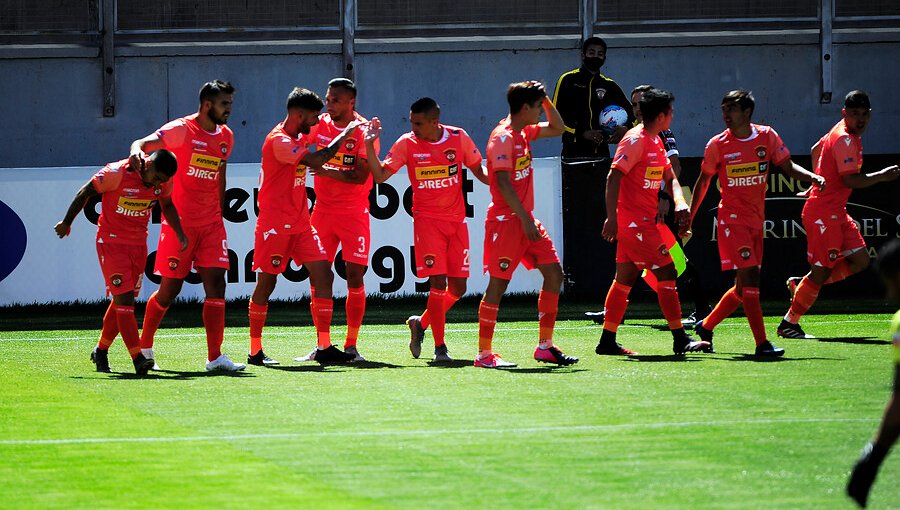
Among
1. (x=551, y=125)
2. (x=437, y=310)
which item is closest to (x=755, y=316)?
(x=551, y=125)

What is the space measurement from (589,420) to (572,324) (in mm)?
6630

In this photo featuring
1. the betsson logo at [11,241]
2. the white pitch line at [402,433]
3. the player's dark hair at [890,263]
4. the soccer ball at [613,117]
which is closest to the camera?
the player's dark hair at [890,263]

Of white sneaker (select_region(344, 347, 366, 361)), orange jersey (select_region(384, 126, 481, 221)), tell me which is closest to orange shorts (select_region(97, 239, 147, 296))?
white sneaker (select_region(344, 347, 366, 361))

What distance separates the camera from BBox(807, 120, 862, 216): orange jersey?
12008mm

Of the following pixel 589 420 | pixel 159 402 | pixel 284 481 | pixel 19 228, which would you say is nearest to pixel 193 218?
pixel 159 402

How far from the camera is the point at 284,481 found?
5.91 metres

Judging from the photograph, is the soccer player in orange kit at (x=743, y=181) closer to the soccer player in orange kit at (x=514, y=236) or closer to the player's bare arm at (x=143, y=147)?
the soccer player in orange kit at (x=514, y=236)

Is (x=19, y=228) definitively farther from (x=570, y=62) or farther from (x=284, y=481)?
(x=284, y=481)

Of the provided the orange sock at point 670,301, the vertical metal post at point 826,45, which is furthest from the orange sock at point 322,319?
the vertical metal post at point 826,45

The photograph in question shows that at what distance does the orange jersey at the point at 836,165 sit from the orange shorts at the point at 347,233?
409 centimetres

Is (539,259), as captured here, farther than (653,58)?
No

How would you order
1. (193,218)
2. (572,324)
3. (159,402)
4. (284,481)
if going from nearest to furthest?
1. (284,481)
2. (159,402)
3. (193,218)
4. (572,324)

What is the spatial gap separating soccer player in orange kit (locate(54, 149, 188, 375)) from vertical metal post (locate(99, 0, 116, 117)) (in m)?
12.3

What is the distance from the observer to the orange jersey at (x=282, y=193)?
10836mm
